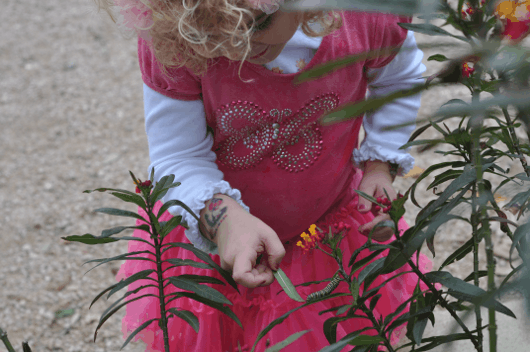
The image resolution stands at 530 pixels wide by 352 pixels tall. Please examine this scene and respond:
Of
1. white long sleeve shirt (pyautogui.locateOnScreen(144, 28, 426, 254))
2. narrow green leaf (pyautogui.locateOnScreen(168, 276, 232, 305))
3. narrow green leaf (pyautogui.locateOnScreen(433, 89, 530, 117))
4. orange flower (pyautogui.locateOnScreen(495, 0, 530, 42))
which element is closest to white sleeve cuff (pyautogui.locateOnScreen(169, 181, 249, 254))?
white long sleeve shirt (pyautogui.locateOnScreen(144, 28, 426, 254))

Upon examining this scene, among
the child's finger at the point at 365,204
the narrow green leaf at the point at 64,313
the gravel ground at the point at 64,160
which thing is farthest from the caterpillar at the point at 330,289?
the narrow green leaf at the point at 64,313

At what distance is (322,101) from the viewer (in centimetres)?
112

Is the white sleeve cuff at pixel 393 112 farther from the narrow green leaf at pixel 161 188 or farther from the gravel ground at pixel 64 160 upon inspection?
the narrow green leaf at pixel 161 188

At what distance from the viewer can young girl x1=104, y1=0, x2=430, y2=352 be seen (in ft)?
3.00

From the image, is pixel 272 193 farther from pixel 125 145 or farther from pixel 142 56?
pixel 125 145

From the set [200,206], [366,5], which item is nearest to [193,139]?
[200,206]

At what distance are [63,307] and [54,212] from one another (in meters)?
0.61

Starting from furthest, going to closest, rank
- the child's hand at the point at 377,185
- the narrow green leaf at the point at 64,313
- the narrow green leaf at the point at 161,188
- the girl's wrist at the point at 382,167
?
the narrow green leaf at the point at 64,313
the girl's wrist at the point at 382,167
the child's hand at the point at 377,185
the narrow green leaf at the point at 161,188

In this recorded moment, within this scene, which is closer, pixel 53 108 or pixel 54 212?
pixel 54 212

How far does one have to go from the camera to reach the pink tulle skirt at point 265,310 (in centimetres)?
111

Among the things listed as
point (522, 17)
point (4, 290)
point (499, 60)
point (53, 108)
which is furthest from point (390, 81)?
point (53, 108)

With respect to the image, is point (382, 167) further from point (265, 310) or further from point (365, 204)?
point (265, 310)

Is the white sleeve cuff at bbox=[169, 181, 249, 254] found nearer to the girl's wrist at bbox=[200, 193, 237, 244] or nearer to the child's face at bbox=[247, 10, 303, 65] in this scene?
the girl's wrist at bbox=[200, 193, 237, 244]

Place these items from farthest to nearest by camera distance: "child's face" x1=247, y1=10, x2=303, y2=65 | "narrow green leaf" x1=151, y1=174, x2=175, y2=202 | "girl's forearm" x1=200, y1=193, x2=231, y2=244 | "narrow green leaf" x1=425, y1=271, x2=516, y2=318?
"girl's forearm" x1=200, y1=193, x2=231, y2=244
"child's face" x1=247, y1=10, x2=303, y2=65
"narrow green leaf" x1=151, y1=174, x2=175, y2=202
"narrow green leaf" x1=425, y1=271, x2=516, y2=318
